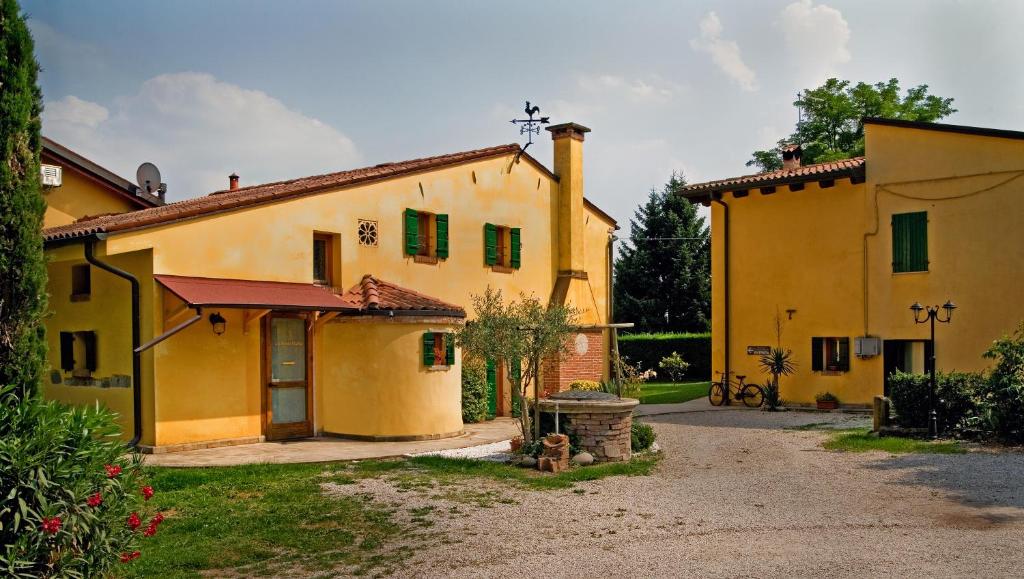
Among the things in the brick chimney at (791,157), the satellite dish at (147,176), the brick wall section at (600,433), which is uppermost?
the brick chimney at (791,157)

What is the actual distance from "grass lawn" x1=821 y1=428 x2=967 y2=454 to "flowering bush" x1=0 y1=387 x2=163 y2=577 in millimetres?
10699

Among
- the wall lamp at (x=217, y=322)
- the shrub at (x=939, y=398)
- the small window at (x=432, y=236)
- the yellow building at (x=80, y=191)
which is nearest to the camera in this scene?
the wall lamp at (x=217, y=322)

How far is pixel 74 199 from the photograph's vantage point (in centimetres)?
1673

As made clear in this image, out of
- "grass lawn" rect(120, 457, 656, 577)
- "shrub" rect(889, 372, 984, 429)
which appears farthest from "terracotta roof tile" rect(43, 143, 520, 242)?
"shrub" rect(889, 372, 984, 429)

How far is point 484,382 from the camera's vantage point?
690 inches

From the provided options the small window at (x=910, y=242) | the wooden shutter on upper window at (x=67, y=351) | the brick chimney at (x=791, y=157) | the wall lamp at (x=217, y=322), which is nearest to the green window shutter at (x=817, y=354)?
the small window at (x=910, y=242)

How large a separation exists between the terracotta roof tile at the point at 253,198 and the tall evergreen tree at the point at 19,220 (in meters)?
3.44

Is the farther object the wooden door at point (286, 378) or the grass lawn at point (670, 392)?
the grass lawn at point (670, 392)

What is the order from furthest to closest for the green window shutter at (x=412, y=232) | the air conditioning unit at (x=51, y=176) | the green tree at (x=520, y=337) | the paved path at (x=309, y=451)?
the green window shutter at (x=412, y=232) → the air conditioning unit at (x=51, y=176) → the paved path at (x=309, y=451) → the green tree at (x=520, y=337)

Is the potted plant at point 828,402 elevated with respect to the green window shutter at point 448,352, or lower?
lower

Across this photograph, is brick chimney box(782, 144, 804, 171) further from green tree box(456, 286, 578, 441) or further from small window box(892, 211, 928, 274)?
green tree box(456, 286, 578, 441)

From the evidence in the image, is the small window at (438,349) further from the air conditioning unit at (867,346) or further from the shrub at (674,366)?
the shrub at (674,366)

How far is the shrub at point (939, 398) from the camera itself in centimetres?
1443

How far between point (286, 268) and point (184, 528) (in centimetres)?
681
